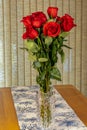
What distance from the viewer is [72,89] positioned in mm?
2344

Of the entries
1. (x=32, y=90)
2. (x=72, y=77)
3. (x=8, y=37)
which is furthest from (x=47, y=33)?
(x=72, y=77)

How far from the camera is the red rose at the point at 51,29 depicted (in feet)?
4.23

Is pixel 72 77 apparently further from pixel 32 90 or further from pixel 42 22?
pixel 42 22

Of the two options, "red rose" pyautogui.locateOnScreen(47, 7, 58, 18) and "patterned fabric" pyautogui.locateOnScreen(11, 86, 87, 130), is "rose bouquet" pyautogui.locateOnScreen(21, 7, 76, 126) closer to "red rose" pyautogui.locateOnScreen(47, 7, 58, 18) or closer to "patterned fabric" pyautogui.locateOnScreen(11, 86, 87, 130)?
"red rose" pyautogui.locateOnScreen(47, 7, 58, 18)

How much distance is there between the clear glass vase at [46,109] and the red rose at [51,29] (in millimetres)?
300

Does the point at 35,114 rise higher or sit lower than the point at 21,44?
lower

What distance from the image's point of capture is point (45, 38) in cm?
131

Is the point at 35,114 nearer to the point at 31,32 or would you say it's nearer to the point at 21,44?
the point at 31,32

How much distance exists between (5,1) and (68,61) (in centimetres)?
110

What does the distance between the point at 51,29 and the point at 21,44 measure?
84.4 inches

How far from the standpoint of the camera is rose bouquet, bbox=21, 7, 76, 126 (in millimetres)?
1306

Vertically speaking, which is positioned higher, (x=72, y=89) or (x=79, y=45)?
(x=79, y=45)

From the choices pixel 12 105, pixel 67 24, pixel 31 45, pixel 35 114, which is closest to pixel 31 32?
pixel 31 45

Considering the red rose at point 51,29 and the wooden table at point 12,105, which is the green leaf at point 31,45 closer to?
the red rose at point 51,29
